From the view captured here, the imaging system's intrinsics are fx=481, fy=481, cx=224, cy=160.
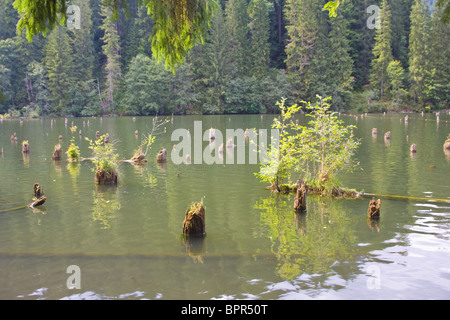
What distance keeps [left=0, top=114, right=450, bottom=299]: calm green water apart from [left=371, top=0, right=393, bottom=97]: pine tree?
197 ft

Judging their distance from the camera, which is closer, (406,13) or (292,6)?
(292,6)

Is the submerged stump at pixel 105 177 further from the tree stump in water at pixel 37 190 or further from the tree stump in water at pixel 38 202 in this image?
the tree stump in water at pixel 38 202

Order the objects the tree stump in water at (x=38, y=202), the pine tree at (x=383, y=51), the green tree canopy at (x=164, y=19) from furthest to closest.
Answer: the pine tree at (x=383, y=51)
the tree stump in water at (x=38, y=202)
the green tree canopy at (x=164, y=19)

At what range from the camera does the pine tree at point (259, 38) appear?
77.6 meters

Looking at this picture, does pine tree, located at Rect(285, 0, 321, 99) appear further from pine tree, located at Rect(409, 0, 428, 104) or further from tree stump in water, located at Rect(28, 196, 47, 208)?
tree stump in water, located at Rect(28, 196, 47, 208)

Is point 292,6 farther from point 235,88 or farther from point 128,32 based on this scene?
point 128,32

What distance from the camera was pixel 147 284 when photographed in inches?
307

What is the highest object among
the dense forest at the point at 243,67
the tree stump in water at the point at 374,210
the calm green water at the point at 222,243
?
the dense forest at the point at 243,67

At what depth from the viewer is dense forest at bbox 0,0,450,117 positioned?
69875 millimetres

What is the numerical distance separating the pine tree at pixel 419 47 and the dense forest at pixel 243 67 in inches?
5.7

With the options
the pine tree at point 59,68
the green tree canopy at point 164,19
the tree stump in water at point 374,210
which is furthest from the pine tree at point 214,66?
the green tree canopy at point 164,19

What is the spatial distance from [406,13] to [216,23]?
111ft
